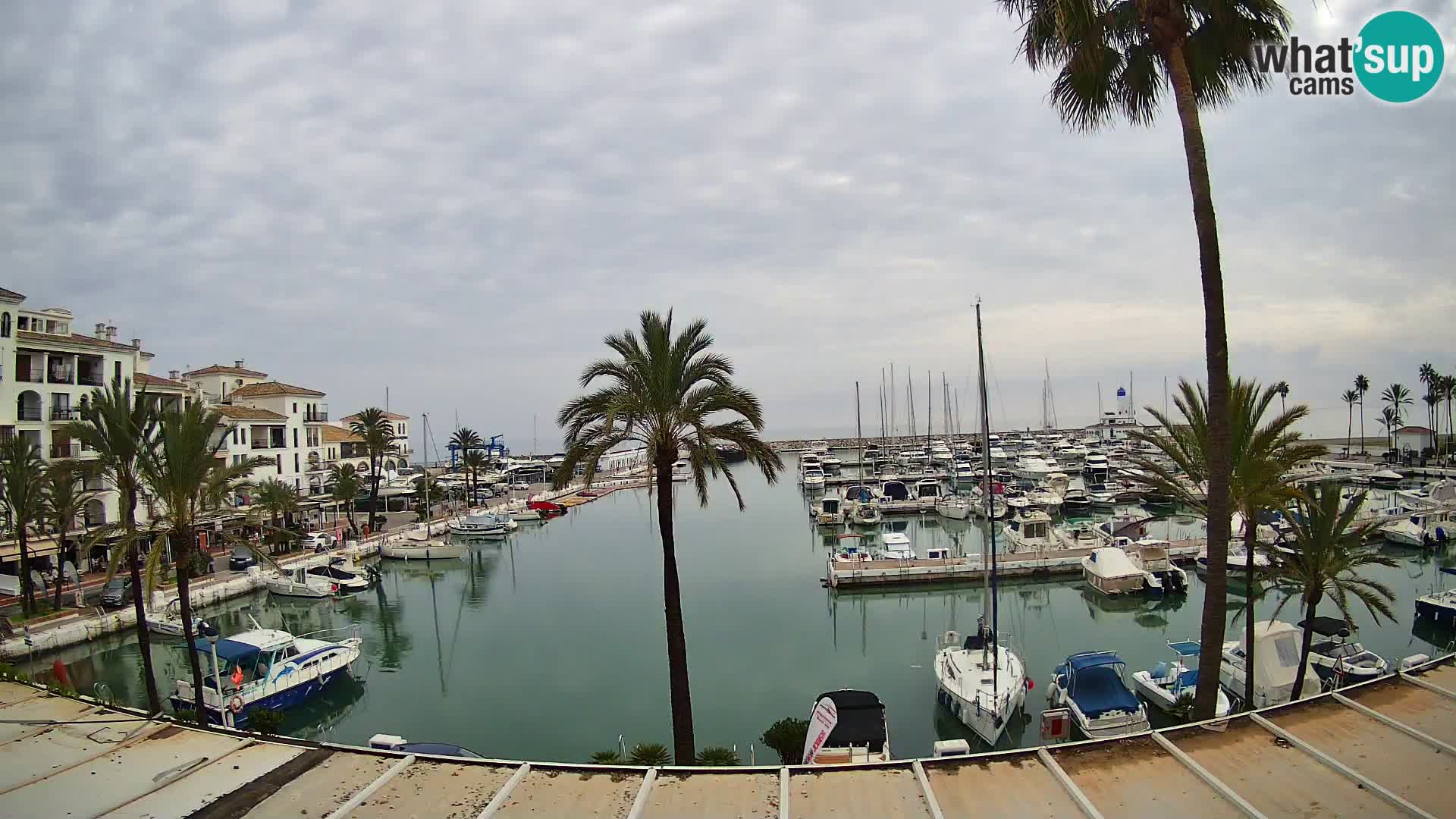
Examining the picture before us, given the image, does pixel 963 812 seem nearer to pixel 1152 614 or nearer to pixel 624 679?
pixel 624 679

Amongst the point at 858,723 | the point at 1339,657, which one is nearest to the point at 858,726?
the point at 858,723

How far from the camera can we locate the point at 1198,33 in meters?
10.6

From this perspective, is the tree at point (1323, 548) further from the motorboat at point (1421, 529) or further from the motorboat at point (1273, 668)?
the motorboat at point (1421, 529)

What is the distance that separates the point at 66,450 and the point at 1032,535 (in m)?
51.5

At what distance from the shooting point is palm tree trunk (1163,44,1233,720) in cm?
1019

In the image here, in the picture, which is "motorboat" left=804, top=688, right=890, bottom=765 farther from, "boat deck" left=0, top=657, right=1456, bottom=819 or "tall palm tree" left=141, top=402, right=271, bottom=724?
"tall palm tree" left=141, top=402, right=271, bottom=724

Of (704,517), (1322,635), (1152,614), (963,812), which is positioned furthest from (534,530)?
(963,812)

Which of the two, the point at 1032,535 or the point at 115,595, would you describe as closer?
the point at 115,595

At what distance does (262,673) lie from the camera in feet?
72.7

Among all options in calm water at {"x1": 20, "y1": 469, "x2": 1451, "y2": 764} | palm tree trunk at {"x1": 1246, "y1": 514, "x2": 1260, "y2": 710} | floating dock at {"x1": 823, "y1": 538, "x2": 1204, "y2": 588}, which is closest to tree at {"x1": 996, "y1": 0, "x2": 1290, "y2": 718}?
palm tree trunk at {"x1": 1246, "y1": 514, "x2": 1260, "y2": 710}

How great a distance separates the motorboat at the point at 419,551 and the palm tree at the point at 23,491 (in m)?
18.4

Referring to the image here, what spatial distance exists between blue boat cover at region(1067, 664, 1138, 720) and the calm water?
1607mm

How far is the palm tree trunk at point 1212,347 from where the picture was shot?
1019 centimetres

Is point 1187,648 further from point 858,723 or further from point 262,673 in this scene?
point 262,673
